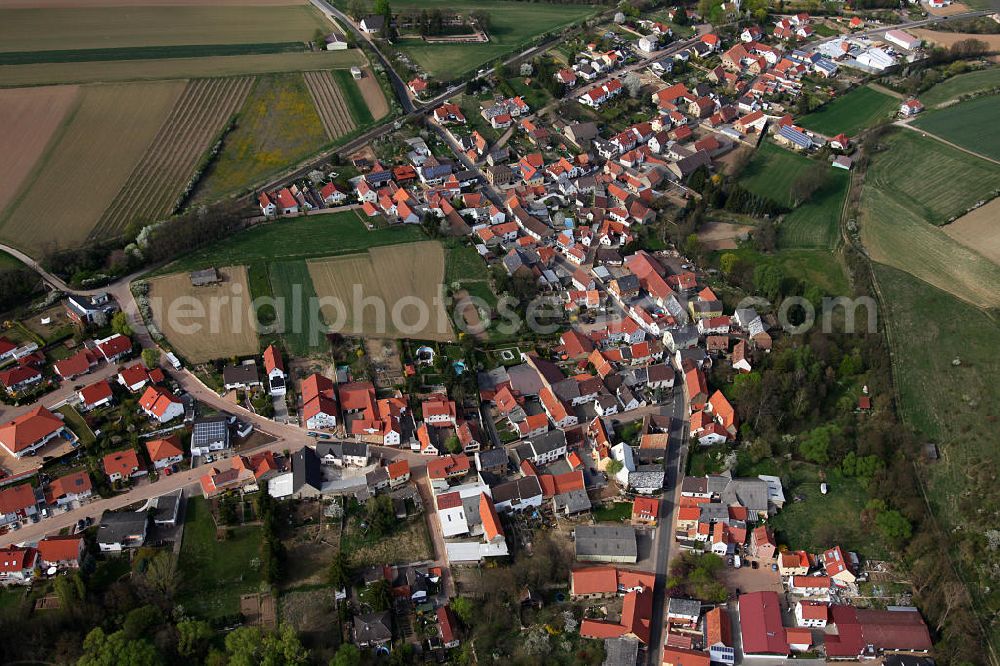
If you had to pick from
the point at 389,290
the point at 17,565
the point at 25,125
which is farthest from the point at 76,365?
the point at 25,125

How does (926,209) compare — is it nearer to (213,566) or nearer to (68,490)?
(213,566)

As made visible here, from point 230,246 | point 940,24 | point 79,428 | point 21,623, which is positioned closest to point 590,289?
point 230,246

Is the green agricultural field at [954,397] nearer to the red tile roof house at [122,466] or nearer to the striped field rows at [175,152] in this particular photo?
the red tile roof house at [122,466]

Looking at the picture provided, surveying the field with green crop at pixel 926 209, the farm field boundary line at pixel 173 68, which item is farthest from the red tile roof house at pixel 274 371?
the farm field boundary line at pixel 173 68

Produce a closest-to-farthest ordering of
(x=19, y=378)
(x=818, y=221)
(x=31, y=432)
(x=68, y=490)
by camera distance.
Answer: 1. (x=68, y=490)
2. (x=31, y=432)
3. (x=19, y=378)
4. (x=818, y=221)

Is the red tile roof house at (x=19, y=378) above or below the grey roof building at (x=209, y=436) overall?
above
